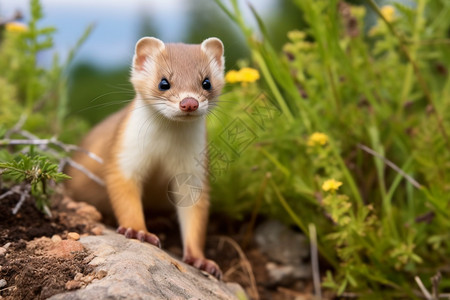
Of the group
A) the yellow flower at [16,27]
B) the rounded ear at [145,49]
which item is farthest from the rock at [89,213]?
the yellow flower at [16,27]

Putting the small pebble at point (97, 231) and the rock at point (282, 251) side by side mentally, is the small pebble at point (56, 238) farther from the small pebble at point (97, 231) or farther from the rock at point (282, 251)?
the rock at point (282, 251)

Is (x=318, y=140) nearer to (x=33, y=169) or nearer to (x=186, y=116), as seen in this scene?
(x=186, y=116)

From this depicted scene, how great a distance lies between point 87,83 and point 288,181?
17.1 ft

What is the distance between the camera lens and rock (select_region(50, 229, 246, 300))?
219cm

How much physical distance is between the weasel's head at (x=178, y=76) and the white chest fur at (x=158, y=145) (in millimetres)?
223

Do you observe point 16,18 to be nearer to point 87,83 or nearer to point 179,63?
point 179,63

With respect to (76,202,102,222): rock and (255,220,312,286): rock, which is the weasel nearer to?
(76,202,102,222): rock

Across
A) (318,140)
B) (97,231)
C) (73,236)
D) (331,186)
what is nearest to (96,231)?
(97,231)

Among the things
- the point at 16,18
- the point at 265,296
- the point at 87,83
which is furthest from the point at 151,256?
the point at 87,83

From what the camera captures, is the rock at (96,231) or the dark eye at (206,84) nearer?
the dark eye at (206,84)

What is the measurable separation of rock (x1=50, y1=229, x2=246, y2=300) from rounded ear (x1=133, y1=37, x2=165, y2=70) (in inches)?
34.1

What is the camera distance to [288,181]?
12.3ft

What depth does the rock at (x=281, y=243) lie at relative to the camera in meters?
3.99

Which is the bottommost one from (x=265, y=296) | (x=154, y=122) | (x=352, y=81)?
(x=265, y=296)
